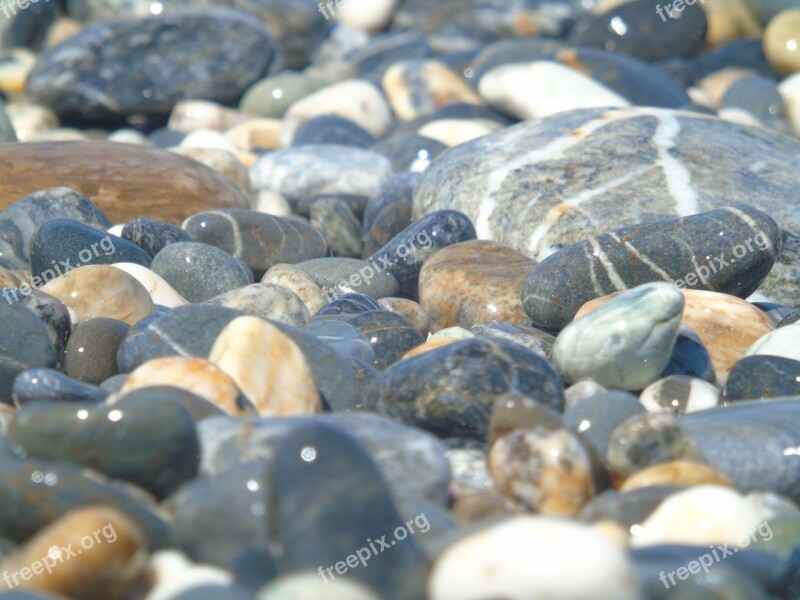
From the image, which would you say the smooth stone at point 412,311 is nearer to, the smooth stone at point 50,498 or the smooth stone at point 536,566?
the smooth stone at point 50,498

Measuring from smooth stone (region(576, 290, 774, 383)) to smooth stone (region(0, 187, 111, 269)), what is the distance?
120 inches

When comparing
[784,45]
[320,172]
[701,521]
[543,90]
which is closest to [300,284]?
[320,172]

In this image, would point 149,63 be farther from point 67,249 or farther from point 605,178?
point 605,178

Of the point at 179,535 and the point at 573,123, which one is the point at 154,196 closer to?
the point at 573,123

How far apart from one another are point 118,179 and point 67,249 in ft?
5.24

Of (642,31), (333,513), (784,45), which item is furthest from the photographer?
(642,31)

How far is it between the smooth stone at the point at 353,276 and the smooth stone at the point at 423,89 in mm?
5265

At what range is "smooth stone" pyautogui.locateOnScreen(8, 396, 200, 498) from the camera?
272 centimetres

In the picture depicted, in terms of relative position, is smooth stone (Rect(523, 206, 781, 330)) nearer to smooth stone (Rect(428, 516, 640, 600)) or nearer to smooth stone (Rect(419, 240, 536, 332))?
smooth stone (Rect(419, 240, 536, 332))

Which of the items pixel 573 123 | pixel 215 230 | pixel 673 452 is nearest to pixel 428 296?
pixel 215 230

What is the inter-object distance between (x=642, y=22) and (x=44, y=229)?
989 cm

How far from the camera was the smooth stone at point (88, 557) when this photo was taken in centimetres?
222

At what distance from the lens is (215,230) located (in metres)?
5.95

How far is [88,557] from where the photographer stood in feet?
7.28
